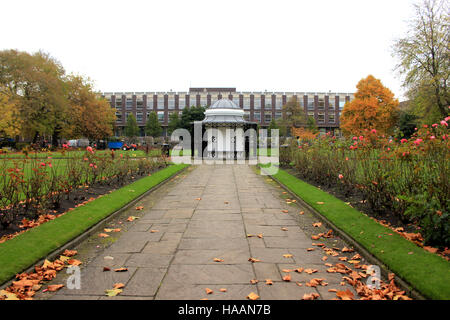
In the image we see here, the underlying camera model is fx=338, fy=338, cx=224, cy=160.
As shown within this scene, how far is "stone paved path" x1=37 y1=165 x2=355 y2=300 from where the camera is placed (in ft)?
12.0

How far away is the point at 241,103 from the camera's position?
7856cm

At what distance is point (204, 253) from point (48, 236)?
2.49 metres

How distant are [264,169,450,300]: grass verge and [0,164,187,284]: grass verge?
4.48 meters

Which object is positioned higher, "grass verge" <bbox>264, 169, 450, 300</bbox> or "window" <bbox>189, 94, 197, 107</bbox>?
"window" <bbox>189, 94, 197, 107</bbox>

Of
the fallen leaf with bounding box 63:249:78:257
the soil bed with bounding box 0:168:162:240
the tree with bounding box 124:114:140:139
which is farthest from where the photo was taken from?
the tree with bounding box 124:114:140:139

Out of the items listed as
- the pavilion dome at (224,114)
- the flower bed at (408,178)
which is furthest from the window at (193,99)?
the flower bed at (408,178)

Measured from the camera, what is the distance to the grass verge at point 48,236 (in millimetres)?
4219

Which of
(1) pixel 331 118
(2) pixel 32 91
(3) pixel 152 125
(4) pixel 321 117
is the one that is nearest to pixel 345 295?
(2) pixel 32 91

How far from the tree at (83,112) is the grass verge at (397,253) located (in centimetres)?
4234

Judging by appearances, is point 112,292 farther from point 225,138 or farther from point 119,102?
point 119,102

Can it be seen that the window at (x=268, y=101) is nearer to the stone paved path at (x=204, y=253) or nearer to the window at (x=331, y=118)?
the window at (x=331, y=118)

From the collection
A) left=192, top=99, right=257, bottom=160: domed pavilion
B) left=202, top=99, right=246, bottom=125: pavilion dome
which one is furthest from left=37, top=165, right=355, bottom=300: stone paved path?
left=202, top=99, right=246, bottom=125: pavilion dome

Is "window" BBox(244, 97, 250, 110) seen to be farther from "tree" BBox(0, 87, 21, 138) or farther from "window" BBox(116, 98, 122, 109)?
"tree" BBox(0, 87, 21, 138)
